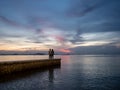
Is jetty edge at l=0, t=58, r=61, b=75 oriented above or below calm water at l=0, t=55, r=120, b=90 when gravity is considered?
above

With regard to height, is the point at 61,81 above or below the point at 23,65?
below

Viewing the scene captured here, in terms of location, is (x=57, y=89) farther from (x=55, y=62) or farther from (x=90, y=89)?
(x=55, y=62)

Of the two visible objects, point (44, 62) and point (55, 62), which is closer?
point (44, 62)

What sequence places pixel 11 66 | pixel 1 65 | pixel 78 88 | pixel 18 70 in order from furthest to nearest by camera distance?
1. pixel 18 70
2. pixel 11 66
3. pixel 1 65
4. pixel 78 88

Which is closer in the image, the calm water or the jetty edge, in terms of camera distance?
the calm water

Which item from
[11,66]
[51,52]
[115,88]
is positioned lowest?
[115,88]

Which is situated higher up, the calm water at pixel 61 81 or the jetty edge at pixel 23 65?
the jetty edge at pixel 23 65

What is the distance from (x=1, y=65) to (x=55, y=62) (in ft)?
75.7

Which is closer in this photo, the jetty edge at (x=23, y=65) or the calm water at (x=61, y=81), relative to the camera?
the calm water at (x=61, y=81)

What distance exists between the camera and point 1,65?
25.0 meters

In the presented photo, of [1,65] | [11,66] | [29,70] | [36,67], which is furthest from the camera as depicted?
[36,67]

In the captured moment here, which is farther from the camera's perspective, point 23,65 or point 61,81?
point 23,65

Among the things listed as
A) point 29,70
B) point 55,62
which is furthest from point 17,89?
point 55,62

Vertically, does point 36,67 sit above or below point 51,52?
below
